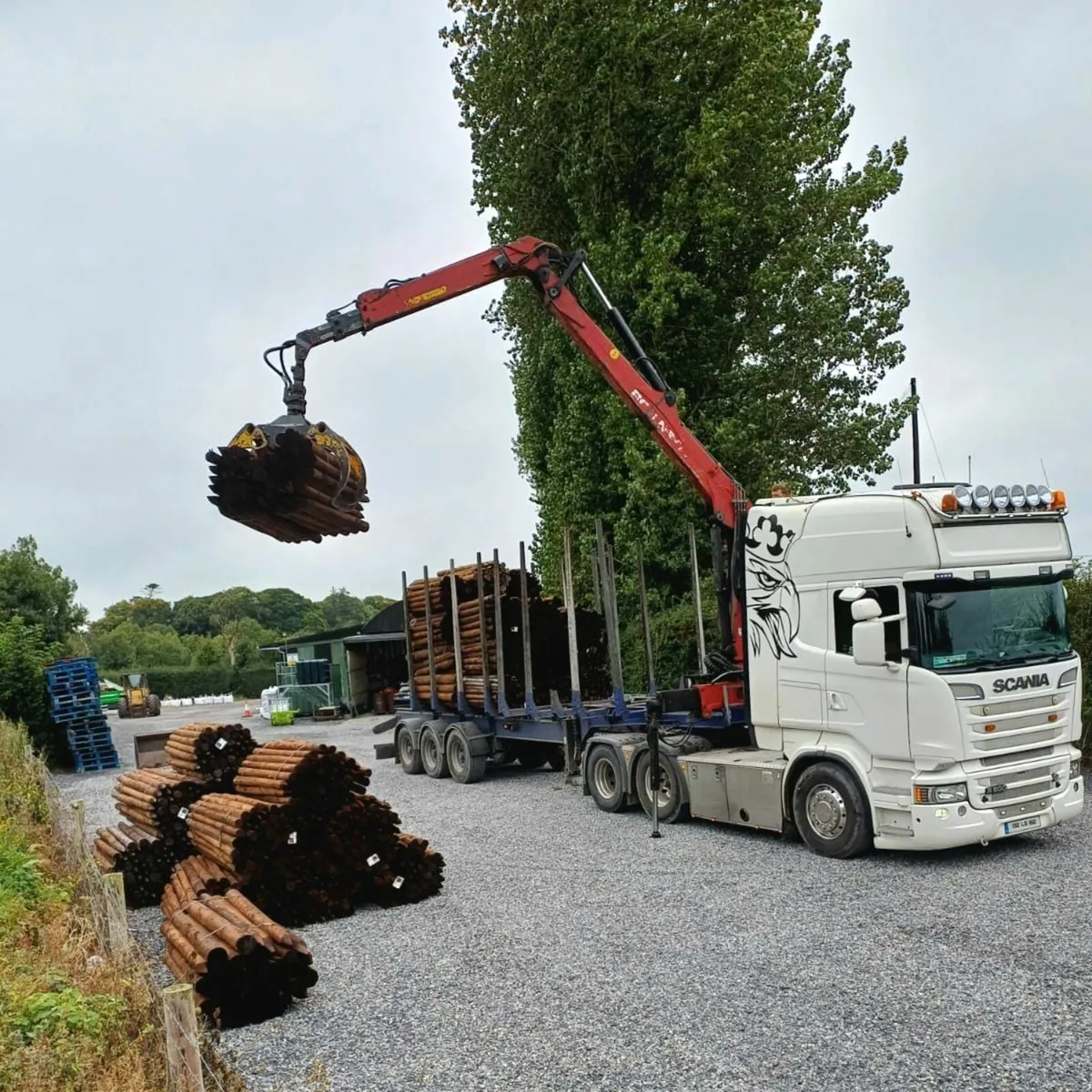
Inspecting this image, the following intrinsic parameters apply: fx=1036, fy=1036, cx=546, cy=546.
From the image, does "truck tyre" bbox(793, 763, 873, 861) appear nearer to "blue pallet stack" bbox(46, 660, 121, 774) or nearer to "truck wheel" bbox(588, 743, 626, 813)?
"truck wheel" bbox(588, 743, 626, 813)

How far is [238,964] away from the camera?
6.92 m

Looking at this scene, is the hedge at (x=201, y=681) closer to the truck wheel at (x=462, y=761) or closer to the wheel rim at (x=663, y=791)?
the truck wheel at (x=462, y=761)

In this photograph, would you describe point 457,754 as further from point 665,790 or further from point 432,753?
point 665,790

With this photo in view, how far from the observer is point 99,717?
25.4 metres

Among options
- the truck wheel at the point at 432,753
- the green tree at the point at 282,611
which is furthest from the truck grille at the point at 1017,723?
the green tree at the point at 282,611

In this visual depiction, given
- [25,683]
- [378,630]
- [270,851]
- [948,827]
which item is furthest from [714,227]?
[378,630]

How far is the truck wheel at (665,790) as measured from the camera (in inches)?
496

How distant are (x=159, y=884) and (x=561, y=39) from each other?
59.3ft

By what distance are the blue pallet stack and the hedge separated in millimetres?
38843

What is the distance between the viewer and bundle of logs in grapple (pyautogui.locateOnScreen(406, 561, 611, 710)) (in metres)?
17.2

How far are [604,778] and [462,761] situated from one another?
14.4 feet

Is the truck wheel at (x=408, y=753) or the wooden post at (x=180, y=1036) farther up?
the wooden post at (x=180, y=1036)

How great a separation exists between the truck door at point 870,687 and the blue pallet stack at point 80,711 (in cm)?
2016

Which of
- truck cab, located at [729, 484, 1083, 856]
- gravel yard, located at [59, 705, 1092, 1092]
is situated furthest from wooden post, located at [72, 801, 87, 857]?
truck cab, located at [729, 484, 1083, 856]
